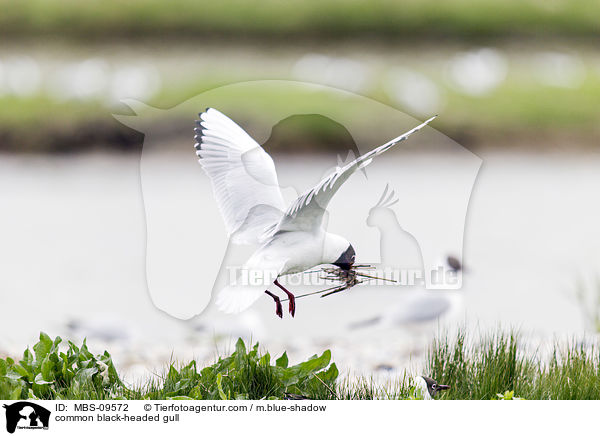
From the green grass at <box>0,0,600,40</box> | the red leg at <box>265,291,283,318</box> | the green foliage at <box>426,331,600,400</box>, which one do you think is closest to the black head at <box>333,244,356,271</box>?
the red leg at <box>265,291,283,318</box>

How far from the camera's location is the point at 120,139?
2688 millimetres

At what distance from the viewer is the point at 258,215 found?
255 centimetres

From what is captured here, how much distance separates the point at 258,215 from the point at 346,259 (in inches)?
12.9

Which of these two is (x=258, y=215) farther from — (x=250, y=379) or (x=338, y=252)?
(x=250, y=379)

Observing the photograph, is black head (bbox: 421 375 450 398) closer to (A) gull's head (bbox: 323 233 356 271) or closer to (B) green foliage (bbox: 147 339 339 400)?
(B) green foliage (bbox: 147 339 339 400)

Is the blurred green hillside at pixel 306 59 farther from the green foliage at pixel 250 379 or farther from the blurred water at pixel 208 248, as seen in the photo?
the green foliage at pixel 250 379

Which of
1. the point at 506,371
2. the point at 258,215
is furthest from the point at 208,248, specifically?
the point at 506,371

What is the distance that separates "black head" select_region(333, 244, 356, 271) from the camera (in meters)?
2.57

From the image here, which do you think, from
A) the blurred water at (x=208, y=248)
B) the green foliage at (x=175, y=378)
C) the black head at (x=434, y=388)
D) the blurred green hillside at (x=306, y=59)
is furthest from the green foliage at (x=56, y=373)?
the black head at (x=434, y=388)

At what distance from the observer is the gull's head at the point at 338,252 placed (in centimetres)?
255
